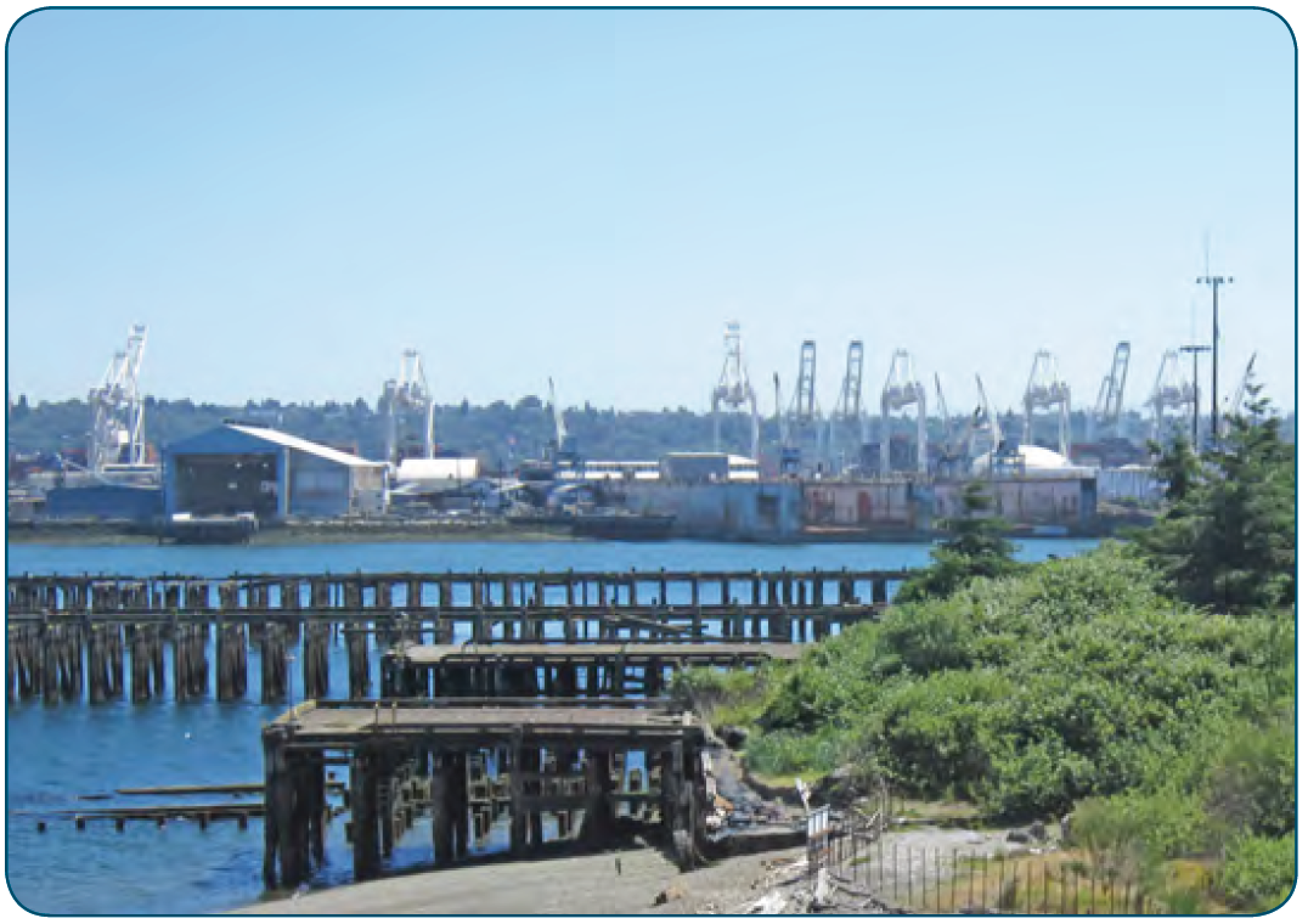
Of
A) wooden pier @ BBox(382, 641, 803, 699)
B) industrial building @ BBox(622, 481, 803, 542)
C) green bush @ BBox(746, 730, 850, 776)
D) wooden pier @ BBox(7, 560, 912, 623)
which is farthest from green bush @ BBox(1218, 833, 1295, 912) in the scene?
industrial building @ BBox(622, 481, 803, 542)

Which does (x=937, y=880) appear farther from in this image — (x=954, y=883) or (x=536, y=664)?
(x=536, y=664)

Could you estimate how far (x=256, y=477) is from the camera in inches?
5251

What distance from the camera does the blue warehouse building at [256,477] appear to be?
129625mm

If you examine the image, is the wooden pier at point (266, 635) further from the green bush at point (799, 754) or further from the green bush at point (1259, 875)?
the green bush at point (1259, 875)

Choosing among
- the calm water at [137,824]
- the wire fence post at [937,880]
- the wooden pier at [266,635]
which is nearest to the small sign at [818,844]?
the wire fence post at [937,880]

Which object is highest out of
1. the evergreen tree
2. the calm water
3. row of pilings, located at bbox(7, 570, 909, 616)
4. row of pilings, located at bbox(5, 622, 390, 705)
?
the evergreen tree

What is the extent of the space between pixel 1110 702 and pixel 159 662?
87.6 ft

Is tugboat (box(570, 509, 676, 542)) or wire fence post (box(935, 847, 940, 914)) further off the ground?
wire fence post (box(935, 847, 940, 914))

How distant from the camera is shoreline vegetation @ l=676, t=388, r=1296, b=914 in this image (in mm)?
17250

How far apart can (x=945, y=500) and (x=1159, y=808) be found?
112232mm

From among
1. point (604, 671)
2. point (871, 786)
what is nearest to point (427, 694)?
point (604, 671)

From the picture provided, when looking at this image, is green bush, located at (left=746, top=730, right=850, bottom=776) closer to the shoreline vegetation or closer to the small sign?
the shoreline vegetation

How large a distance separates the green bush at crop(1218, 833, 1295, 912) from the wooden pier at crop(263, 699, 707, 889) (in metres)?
6.66

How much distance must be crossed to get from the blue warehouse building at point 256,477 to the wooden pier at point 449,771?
105447 mm
